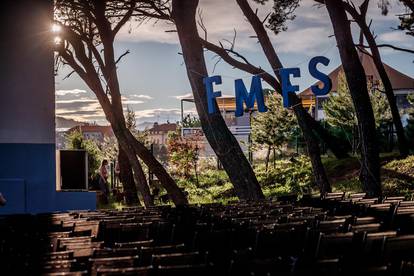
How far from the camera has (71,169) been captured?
19.4 m

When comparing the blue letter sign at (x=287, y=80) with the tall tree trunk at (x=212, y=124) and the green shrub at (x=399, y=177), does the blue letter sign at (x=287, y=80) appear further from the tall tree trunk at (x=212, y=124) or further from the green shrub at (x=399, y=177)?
the green shrub at (x=399, y=177)

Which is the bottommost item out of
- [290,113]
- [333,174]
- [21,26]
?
[333,174]

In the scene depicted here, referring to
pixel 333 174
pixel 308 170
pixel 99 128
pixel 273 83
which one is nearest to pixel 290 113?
pixel 308 170

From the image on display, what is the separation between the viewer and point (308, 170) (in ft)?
87.8

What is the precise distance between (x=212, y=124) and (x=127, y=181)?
7.19 meters

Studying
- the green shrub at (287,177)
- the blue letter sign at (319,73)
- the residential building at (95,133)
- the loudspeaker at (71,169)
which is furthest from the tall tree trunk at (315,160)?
the residential building at (95,133)

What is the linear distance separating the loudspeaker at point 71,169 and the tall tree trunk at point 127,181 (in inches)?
197

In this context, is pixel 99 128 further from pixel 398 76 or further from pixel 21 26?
pixel 21 26

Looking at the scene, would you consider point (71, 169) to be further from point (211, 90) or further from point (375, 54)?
point (375, 54)

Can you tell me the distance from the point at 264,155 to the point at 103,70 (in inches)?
611

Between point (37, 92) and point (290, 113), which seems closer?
point (37, 92)

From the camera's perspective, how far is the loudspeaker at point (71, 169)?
19312 millimetres

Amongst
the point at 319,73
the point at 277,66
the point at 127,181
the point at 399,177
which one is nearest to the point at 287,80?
the point at 319,73

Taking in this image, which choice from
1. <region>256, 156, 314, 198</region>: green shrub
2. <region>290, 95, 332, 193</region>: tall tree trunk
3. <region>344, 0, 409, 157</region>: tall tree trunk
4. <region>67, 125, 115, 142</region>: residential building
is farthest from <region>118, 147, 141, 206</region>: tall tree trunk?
<region>344, 0, 409, 157</region>: tall tree trunk
